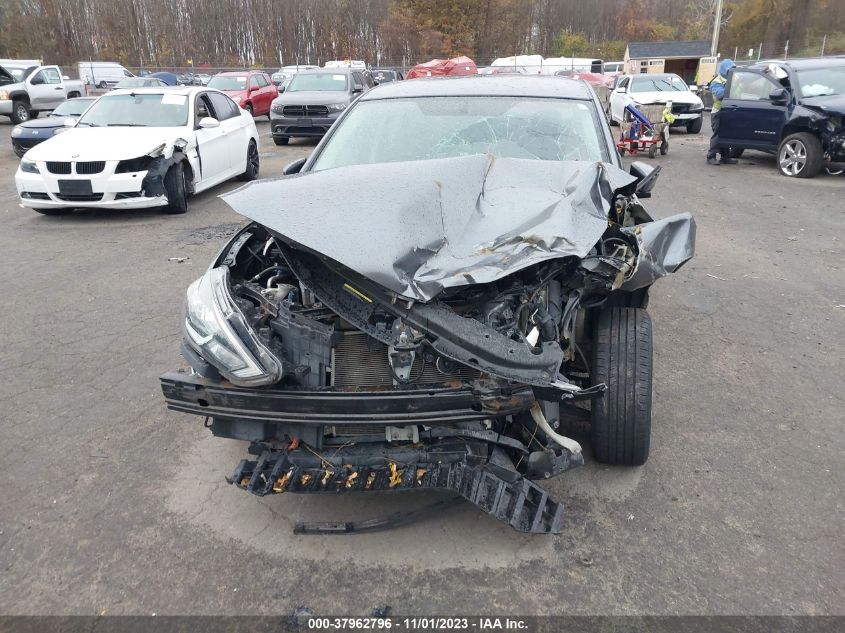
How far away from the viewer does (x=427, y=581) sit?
2484mm

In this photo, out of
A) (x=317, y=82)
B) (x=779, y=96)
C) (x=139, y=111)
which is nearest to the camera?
(x=139, y=111)

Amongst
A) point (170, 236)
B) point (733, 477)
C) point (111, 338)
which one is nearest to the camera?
point (733, 477)

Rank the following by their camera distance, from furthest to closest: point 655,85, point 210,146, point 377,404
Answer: point 655,85 → point 210,146 → point 377,404

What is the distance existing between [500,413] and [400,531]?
81 cm

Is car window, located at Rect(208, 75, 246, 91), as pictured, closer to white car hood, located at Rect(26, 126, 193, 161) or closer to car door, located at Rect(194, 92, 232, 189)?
car door, located at Rect(194, 92, 232, 189)

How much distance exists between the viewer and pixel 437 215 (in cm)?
266

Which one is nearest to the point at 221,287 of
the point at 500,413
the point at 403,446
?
the point at 403,446

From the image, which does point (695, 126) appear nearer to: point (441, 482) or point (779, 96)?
point (779, 96)

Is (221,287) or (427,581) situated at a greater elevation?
(221,287)

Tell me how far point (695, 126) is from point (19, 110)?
20410 mm

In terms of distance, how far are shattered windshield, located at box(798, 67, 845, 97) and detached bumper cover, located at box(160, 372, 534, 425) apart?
10.7 metres

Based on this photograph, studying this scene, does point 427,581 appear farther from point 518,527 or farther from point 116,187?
point 116,187

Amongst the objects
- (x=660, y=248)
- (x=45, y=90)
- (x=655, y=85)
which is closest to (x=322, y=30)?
(x=45, y=90)

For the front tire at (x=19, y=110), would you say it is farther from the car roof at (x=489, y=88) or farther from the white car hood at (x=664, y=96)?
the car roof at (x=489, y=88)
